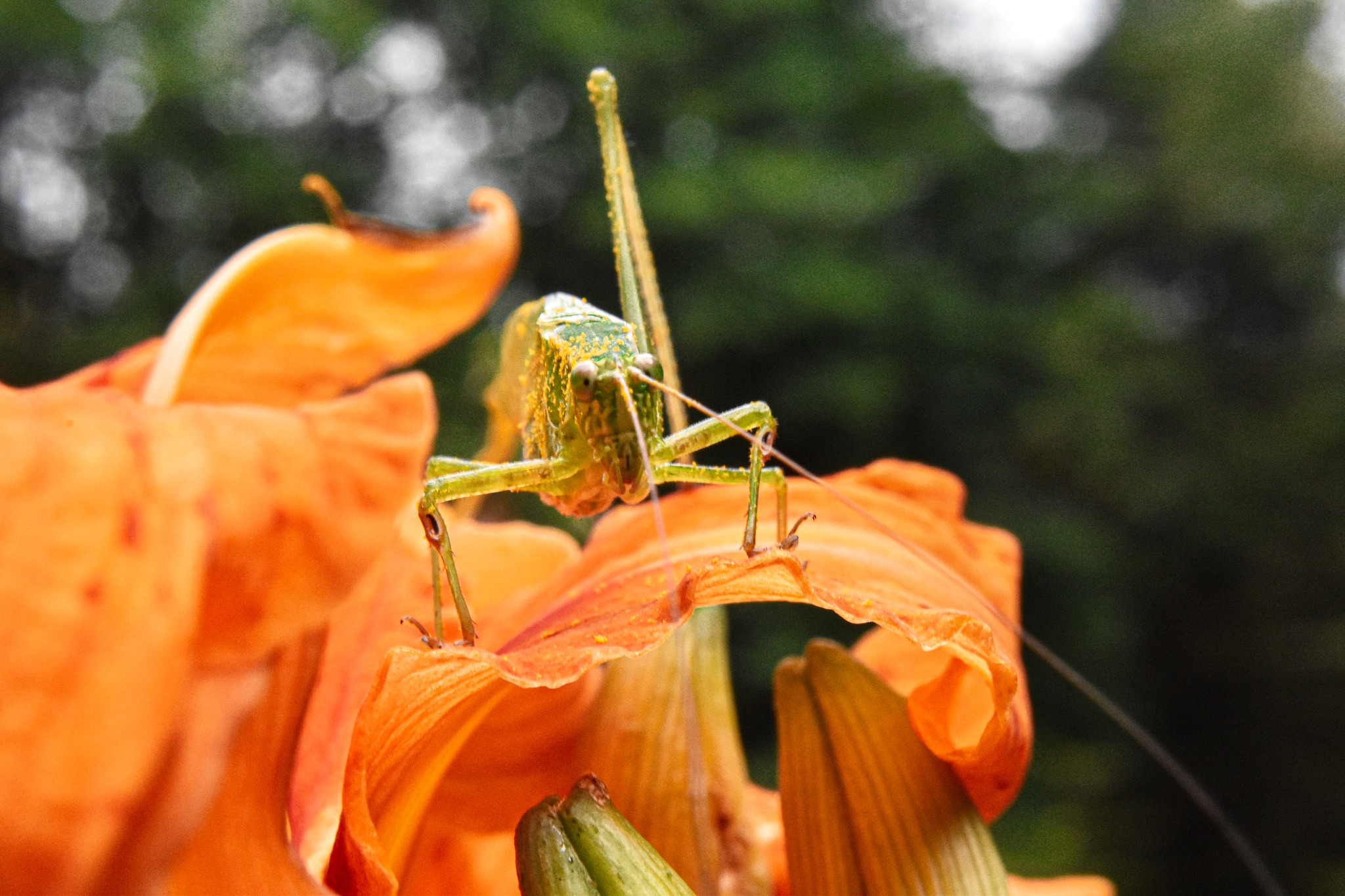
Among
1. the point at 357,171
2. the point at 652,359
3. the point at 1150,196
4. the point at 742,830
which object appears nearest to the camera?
the point at 742,830

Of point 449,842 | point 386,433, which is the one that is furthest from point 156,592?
point 449,842

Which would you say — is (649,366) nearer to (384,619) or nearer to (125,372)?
(384,619)

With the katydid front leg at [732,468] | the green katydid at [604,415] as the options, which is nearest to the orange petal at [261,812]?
the green katydid at [604,415]

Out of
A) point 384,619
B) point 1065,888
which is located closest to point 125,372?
point 384,619

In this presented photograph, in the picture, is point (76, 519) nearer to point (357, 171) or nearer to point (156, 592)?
point (156, 592)

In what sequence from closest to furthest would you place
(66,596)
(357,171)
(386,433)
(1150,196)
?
(66,596) < (386,433) < (357,171) < (1150,196)

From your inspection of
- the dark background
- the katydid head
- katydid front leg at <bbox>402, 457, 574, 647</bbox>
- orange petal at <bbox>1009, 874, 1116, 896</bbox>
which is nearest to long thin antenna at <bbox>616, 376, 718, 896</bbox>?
the katydid head

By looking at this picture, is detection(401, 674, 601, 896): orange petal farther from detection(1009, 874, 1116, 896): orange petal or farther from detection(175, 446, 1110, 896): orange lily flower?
detection(1009, 874, 1116, 896): orange petal
